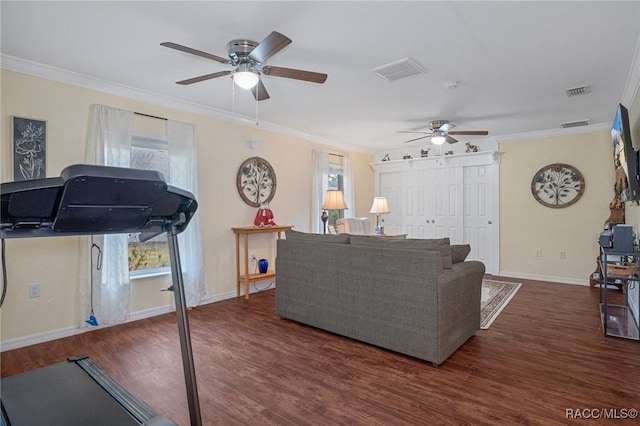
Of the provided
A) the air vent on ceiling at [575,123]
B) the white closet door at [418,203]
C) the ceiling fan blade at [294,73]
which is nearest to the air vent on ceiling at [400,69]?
the ceiling fan blade at [294,73]

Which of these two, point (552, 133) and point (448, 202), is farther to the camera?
point (448, 202)

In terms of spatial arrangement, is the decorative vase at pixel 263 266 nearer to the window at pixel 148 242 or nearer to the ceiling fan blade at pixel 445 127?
the window at pixel 148 242

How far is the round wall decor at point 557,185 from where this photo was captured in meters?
5.18

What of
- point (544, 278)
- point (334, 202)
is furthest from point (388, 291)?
point (544, 278)

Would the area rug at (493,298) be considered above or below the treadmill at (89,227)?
below

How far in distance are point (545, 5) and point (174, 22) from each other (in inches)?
95.1

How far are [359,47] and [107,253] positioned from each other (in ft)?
9.93

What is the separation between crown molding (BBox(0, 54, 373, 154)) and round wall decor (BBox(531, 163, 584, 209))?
4.07 metres

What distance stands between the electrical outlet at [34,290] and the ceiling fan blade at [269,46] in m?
2.75

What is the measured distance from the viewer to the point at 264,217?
479 cm

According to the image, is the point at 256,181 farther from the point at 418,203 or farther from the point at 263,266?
the point at 418,203

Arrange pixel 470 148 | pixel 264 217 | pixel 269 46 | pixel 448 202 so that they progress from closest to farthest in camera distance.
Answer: pixel 269 46
pixel 264 217
pixel 470 148
pixel 448 202

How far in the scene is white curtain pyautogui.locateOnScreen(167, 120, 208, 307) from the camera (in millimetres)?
3896

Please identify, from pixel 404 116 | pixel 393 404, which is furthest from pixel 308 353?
pixel 404 116
